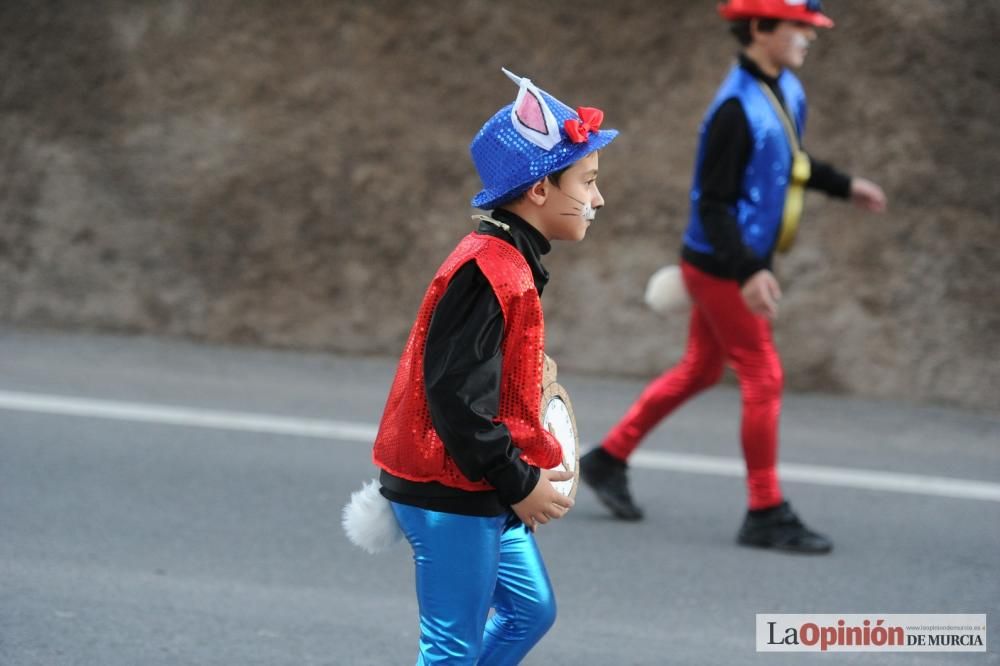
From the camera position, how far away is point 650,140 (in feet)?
27.7

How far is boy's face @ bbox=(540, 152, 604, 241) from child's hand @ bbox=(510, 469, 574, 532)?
0.52 m

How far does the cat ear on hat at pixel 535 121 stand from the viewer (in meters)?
2.91

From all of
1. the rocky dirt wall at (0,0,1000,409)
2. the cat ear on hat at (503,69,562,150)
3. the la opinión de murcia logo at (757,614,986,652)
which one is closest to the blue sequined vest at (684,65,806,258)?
the la opinión de murcia logo at (757,614,986,652)

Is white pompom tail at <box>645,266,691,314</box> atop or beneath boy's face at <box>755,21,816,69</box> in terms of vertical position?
beneath

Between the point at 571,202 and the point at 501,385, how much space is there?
42cm

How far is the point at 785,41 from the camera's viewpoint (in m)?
5.11

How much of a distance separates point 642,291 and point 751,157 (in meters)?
3.21

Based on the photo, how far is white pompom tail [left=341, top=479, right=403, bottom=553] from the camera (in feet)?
9.90

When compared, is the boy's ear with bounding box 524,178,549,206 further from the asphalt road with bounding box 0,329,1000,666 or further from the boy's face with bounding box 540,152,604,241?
the asphalt road with bounding box 0,329,1000,666

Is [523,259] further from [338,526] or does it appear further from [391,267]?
[391,267]

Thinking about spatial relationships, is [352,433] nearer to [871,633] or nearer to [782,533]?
[782,533]

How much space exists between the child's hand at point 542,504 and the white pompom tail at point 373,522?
0.29 metres

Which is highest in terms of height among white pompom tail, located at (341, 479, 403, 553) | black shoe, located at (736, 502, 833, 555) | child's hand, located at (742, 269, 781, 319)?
white pompom tail, located at (341, 479, 403, 553)

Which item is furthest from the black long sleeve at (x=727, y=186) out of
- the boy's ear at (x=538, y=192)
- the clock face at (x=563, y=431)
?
the boy's ear at (x=538, y=192)
